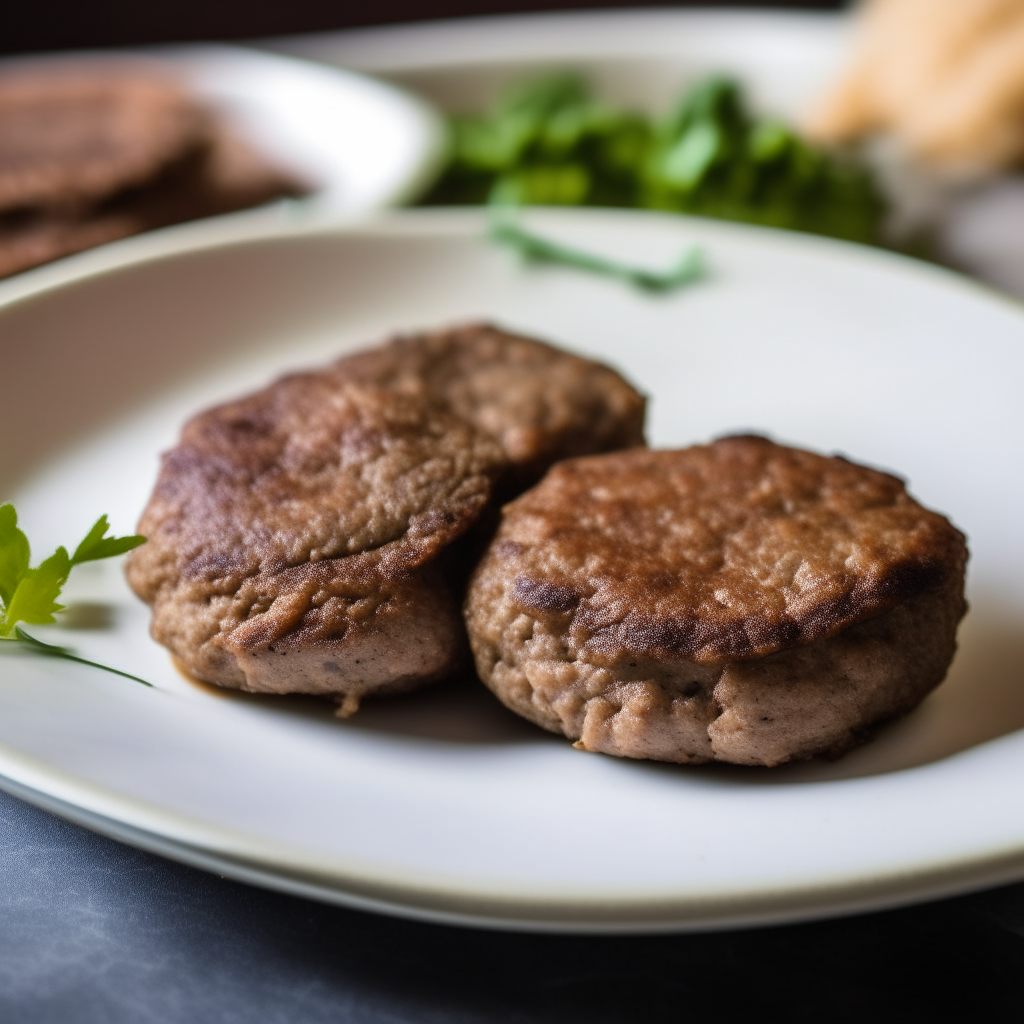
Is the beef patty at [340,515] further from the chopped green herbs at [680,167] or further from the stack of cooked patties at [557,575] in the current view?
the chopped green herbs at [680,167]

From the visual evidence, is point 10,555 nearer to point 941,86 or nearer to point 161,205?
point 161,205

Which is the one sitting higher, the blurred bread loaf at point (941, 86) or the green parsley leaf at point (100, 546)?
the blurred bread loaf at point (941, 86)

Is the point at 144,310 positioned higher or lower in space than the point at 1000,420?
lower

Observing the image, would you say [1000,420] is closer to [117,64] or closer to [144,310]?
[144,310]

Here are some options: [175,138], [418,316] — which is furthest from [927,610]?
[175,138]

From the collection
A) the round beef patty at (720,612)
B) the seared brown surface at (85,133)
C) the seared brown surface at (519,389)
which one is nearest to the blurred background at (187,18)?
the seared brown surface at (85,133)

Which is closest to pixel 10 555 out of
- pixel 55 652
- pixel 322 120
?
pixel 55 652
